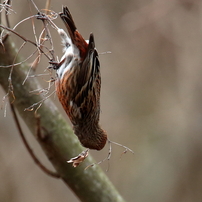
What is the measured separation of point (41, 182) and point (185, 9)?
381cm

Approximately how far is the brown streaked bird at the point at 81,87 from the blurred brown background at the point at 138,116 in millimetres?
2837

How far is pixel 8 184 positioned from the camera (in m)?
5.73

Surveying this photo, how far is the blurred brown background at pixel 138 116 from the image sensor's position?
5805 mm

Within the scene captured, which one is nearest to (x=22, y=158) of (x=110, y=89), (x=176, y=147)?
(x=110, y=89)

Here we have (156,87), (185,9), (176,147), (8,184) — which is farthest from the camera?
(156,87)

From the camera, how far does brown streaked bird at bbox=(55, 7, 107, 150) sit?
2.84 metres

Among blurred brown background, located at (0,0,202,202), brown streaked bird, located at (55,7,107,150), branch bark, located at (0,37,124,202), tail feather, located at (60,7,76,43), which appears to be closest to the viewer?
tail feather, located at (60,7,76,43)

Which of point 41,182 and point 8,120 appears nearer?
point 8,120

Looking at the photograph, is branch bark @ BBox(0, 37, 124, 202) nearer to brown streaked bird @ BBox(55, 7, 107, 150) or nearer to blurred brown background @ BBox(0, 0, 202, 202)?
brown streaked bird @ BBox(55, 7, 107, 150)

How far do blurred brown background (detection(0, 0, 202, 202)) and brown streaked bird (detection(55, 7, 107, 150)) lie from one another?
2837mm

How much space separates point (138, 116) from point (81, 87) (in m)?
4.08

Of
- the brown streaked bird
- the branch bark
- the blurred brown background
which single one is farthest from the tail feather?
the blurred brown background

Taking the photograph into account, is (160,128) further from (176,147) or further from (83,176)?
(83,176)

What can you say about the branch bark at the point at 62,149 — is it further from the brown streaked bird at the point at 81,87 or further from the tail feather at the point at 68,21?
the tail feather at the point at 68,21
